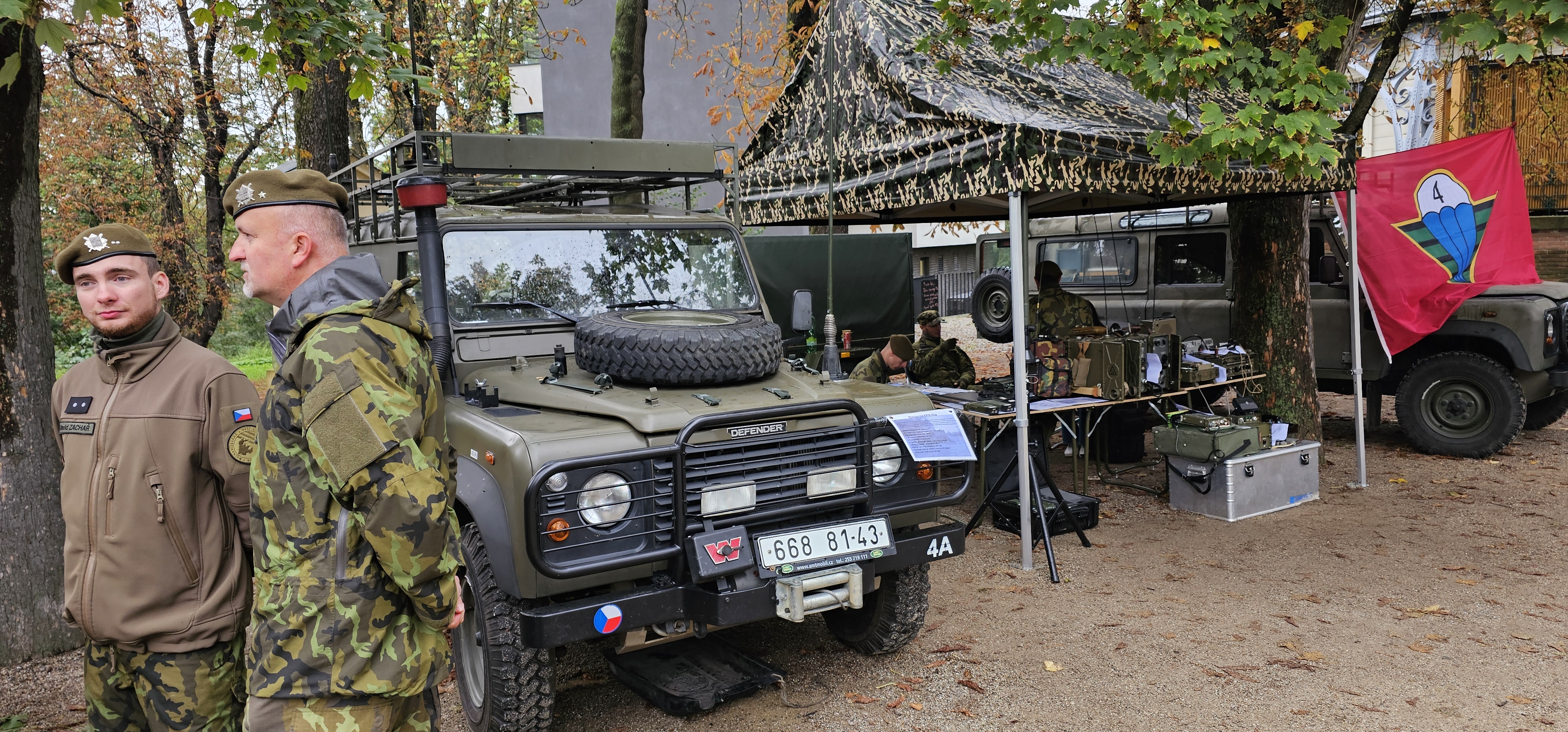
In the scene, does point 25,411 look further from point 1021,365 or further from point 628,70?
point 628,70

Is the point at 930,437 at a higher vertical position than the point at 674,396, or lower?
lower

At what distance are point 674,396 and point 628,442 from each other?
37cm

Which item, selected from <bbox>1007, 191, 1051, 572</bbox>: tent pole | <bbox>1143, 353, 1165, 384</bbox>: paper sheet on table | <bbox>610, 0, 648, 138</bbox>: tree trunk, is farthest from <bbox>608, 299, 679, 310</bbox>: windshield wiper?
<bbox>610, 0, 648, 138</bbox>: tree trunk

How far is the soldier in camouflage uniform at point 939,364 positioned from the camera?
8.07 meters

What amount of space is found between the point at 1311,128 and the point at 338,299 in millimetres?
4981

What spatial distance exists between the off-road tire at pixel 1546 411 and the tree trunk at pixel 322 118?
11271 millimetres

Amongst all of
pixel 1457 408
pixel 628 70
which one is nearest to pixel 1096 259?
pixel 1457 408

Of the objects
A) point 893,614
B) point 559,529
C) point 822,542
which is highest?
point 559,529

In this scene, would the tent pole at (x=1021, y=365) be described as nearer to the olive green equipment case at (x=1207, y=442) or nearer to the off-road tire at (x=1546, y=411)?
the olive green equipment case at (x=1207, y=442)

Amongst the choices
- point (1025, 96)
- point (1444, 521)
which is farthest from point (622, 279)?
point (1444, 521)

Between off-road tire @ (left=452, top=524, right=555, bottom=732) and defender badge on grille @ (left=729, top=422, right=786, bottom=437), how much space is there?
908 mm

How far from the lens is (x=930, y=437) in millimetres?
3980

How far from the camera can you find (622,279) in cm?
468

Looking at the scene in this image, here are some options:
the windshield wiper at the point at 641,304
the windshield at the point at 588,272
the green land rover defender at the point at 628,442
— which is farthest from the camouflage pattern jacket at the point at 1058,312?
the windshield wiper at the point at 641,304
